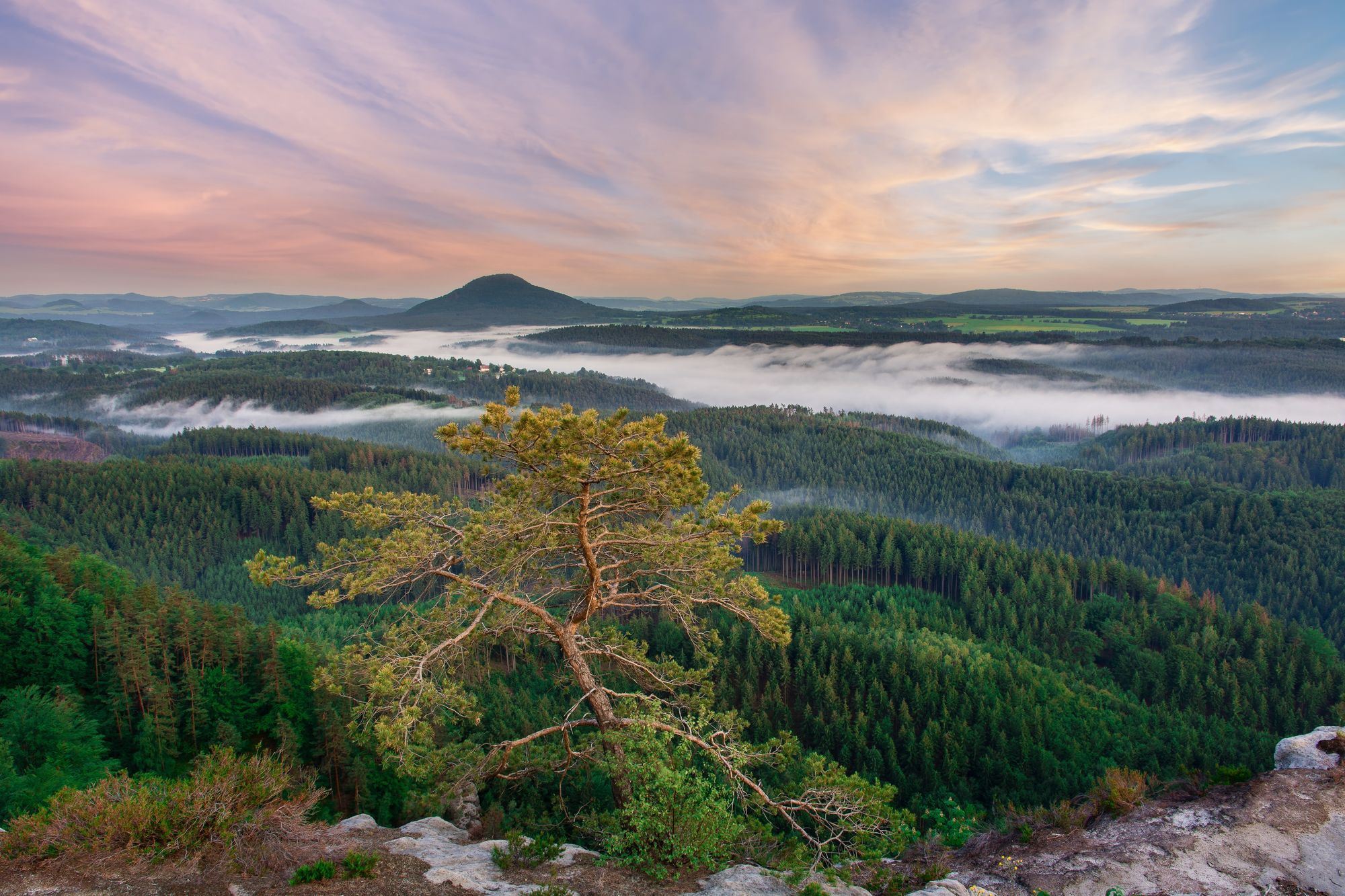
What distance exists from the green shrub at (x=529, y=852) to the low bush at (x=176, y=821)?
4.13m

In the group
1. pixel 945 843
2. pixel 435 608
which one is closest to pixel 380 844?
pixel 435 608

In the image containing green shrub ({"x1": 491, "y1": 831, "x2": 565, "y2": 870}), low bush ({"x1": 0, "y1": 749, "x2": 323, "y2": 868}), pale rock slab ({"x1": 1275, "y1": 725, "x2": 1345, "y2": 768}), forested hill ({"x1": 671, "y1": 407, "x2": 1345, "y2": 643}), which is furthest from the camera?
forested hill ({"x1": 671, "y1": 407, "x2": 1345, "y2": 643})

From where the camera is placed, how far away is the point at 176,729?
32.9 m

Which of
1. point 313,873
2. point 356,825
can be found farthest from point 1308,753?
point 356,825

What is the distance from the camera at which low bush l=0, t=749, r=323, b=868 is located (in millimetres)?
11812

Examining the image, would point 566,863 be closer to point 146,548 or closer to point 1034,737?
point 1034,737

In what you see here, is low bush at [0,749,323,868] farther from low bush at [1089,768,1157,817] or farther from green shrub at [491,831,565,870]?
low bush at [1089,768,1157,817]

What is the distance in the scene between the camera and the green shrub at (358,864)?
12.8 meters

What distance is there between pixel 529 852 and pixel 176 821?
7001 mm

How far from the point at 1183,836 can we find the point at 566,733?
15.9 metres

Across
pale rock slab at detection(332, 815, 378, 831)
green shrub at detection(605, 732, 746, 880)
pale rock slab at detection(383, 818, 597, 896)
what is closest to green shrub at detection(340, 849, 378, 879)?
pale rock slab at detection(383, 818, 597, 896)

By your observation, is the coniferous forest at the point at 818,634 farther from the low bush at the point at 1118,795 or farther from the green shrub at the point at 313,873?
the low bush at the point at 1118,795

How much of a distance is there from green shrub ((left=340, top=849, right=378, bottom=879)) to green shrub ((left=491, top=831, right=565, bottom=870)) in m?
2.50

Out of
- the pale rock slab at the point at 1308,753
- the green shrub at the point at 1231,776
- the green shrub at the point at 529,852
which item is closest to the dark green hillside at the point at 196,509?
the green shrub at the point at 529,852
